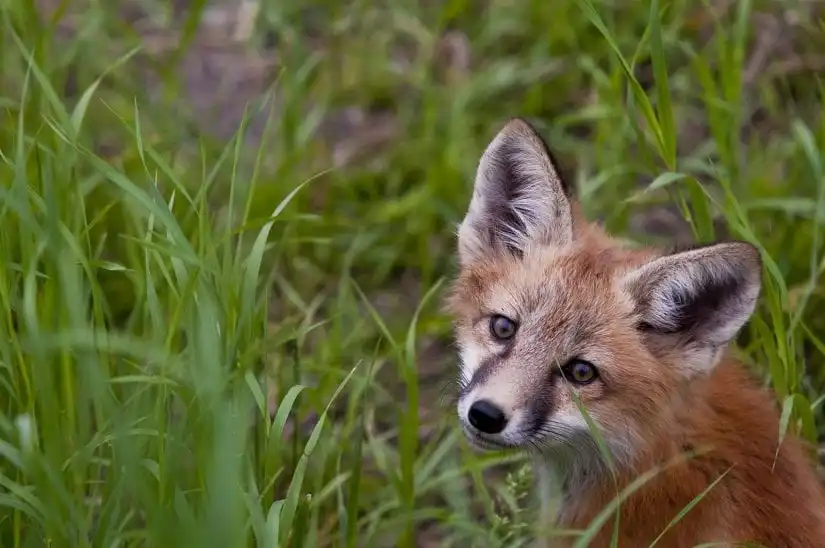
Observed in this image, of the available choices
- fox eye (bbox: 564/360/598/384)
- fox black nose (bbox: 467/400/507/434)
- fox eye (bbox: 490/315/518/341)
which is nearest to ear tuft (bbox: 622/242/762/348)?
fox eye (bbox: 564/360/598/384)

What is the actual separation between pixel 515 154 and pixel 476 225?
27 cm

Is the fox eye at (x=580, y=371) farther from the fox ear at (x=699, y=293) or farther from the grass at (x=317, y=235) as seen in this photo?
the grass at (x=317, y=235)

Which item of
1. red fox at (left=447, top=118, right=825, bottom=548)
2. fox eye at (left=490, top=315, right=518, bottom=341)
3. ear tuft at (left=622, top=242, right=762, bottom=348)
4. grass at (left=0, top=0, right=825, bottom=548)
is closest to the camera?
grass at (left=0, top=0, right=825, bottom=548)

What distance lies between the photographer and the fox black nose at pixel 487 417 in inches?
113

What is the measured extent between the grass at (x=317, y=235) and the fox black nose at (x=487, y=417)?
1.01 ft

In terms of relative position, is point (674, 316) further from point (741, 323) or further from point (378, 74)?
point (378, 74)

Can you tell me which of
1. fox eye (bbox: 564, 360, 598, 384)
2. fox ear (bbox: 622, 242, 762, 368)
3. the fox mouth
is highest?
fox ear (bbox: 622, 242, 762, 368)

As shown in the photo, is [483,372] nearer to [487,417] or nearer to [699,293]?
[487,417]

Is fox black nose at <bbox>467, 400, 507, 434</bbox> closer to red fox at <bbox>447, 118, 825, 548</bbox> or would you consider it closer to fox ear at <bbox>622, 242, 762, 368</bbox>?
red fox at <bbox>447, 118, 825, 548</bbox>

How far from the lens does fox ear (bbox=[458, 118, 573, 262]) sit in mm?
3176

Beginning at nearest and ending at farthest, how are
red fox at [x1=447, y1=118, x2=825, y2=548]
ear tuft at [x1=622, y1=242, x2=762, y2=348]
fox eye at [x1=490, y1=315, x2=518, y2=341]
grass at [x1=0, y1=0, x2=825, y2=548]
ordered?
grass at [x1=0, y1=0, x2=825, y2=548] < ear tuft at [x1=622, y1=242, x2=762, y2=348] < red fox at [x1=447, y1=118, x2=825, y2=548] < fox eye at [x1=490, y1=315, x2=518, y2=341]

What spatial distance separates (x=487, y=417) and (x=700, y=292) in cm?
66

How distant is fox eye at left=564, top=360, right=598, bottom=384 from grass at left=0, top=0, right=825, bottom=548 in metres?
→ 0.45

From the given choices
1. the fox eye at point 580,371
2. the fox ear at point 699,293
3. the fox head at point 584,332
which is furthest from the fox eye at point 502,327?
the fox ear at point 699,293
